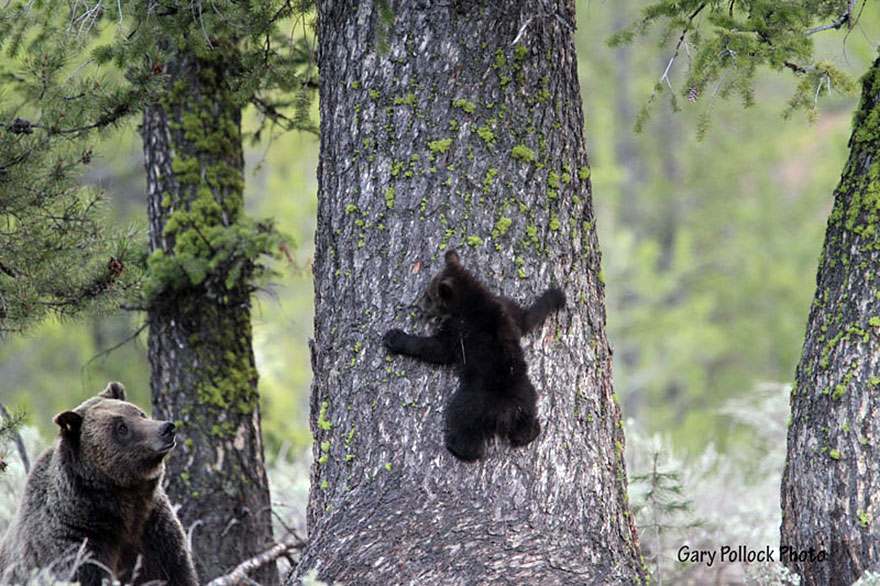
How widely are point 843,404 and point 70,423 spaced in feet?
13.5

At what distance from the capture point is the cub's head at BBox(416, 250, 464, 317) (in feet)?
12.8

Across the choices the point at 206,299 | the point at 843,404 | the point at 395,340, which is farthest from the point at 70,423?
the point at 843,404

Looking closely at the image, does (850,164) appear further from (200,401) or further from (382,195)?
(200,401)

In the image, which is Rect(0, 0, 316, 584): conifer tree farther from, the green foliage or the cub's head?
the green foliage

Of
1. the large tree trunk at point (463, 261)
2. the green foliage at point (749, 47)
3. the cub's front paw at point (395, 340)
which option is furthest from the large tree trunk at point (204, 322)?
the green foliage at point (749, 47)

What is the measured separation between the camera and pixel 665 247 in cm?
1919

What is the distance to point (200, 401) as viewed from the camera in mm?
6074

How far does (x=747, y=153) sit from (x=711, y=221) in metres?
1.54

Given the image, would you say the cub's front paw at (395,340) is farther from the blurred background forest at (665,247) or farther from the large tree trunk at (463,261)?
the blurred background forest at (665,247)

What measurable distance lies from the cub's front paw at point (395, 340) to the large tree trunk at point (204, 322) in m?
2.34

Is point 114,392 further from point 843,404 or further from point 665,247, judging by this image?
point 665,247

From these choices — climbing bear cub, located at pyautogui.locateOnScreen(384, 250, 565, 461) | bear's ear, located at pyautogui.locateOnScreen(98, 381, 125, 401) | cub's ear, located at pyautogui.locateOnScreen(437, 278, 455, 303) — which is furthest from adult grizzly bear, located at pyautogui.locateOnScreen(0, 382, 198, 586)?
cub's ear, located at pyautogui.locateOnScreen(437, 278, 455, 303)

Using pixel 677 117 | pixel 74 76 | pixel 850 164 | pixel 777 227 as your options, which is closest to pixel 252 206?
pixel 677 117

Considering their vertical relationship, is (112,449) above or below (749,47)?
below
